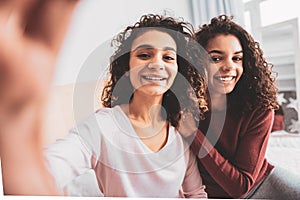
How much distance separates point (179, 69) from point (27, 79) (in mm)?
587

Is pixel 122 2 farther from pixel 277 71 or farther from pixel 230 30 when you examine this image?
pixel 277 71

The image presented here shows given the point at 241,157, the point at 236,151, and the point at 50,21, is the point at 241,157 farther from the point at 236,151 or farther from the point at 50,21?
the point at 50,21

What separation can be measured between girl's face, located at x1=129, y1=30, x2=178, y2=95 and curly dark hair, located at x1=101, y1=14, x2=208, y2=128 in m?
0.02

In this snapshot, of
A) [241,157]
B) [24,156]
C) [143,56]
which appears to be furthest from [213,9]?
[24,156]

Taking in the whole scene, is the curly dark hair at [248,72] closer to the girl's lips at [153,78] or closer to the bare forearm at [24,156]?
the girl's lips at [153,78]

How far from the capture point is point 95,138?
1.86 meters

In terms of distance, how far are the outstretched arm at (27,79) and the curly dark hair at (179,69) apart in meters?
0.24

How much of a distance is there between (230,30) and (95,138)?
2.05 ft

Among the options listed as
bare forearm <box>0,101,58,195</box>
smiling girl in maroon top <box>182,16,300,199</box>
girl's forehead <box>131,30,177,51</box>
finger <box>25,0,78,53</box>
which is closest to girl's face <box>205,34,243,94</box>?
smiling girl in maroon top <box>182,16,300,199</box>

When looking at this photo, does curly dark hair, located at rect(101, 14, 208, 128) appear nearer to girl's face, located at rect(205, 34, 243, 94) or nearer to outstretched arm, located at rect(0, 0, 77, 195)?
girl's face, located at rect(205, 34, 243, 94)

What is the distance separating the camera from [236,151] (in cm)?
177

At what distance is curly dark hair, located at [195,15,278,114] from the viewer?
1.72m

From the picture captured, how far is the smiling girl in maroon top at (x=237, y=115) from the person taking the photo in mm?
1730

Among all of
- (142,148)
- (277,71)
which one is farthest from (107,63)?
(277,71)
